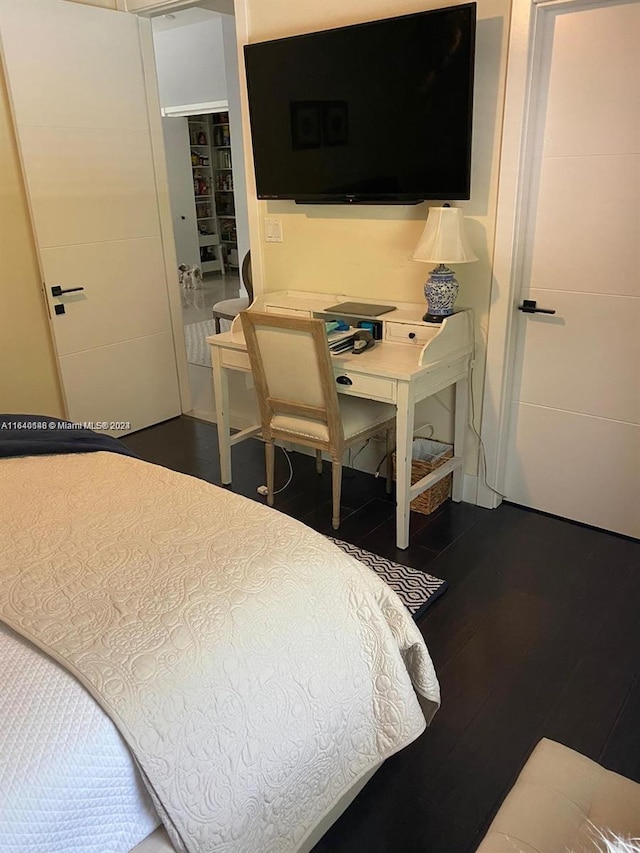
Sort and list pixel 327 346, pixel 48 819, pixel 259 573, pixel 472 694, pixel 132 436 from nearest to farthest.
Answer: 1. pixel 48 819
2. pixel 259 573
3. pixel 472 694
4. pixel 327 346
5. pixel 132 436

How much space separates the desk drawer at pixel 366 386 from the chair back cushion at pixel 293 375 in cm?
7

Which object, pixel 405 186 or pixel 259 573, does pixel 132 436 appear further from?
pixel 259 573

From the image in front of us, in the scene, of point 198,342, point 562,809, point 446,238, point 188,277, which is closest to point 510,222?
point 446,238

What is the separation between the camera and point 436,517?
9.45 ft

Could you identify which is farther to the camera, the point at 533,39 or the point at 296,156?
the point at 296,156

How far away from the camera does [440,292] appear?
259cm

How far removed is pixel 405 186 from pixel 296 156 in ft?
1.96

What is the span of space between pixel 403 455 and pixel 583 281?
3.16 ft

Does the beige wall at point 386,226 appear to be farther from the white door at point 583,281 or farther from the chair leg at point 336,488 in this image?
the chair leg at point 336,488

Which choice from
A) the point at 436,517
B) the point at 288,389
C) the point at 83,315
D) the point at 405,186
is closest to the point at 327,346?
the point at 288,389

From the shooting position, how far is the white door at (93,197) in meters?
3.08

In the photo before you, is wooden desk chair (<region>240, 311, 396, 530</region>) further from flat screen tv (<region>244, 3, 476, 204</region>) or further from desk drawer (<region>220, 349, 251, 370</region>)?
flat screen tv (<region>244, 3, 476, 204</region>)

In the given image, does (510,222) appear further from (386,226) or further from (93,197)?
(93,197)

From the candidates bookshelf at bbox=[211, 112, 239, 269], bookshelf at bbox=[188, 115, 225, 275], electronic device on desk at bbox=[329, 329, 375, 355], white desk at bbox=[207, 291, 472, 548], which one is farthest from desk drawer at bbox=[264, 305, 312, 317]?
bookshelf at bbox=[211, 112, 239, 269]
